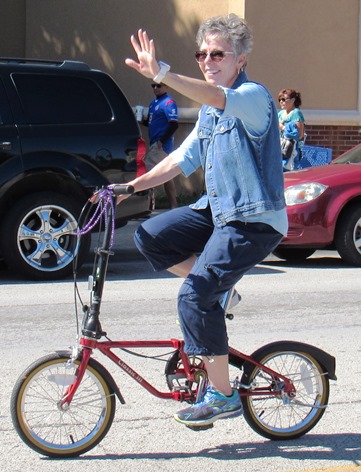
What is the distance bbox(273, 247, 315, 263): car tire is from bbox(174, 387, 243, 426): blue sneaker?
6.89 m

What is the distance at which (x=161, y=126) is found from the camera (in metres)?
14.8

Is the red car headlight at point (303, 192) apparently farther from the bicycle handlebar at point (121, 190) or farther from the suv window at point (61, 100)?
the bicycle handlebar at point (121, 190)

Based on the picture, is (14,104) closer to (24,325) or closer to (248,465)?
(24,325)

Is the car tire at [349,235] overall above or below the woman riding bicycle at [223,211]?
below

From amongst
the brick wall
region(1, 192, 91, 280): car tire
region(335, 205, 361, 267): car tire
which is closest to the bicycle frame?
region(1, 192, 91, 280): car tire

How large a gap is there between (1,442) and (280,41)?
1257 centimetres

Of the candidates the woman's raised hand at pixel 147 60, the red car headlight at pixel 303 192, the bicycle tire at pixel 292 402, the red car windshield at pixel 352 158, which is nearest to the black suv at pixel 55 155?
the red car headlight at pixel 303 192

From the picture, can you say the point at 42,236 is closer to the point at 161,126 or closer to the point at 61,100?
the point at 61,100

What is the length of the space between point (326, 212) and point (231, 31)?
6.48m

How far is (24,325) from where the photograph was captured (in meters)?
7.72

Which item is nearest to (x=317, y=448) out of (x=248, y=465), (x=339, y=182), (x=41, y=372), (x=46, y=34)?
(x=248, y=465)

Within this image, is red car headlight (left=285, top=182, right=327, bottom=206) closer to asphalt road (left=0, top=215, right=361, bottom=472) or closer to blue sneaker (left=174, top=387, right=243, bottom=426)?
asphalt road (left=0, top=215, right=361, bottom=472)

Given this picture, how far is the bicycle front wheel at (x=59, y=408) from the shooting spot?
454 cm

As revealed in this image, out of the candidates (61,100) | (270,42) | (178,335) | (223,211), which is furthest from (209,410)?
(270,42)
